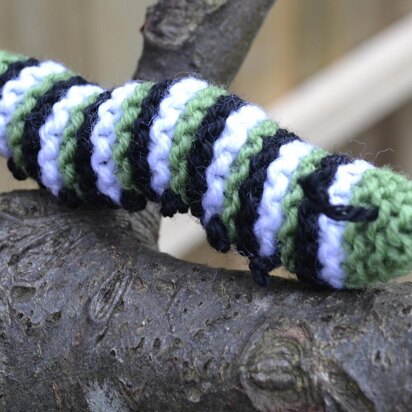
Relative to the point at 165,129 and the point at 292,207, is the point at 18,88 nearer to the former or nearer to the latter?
the point at 165,129

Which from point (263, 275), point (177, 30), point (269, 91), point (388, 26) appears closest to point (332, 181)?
point (263, 275)

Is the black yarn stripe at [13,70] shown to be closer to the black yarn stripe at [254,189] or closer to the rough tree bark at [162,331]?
the rough tree bark at [162,331]

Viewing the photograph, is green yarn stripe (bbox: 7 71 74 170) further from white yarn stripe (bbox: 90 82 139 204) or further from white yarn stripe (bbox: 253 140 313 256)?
white yarn stripe (bbox: 253 140 313 256)

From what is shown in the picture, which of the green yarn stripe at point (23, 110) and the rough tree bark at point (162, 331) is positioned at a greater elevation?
the green yarn stripe at point (23, 110)

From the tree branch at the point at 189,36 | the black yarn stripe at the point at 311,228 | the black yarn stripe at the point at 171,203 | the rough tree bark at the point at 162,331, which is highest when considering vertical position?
the tree branch at the point at 189,36

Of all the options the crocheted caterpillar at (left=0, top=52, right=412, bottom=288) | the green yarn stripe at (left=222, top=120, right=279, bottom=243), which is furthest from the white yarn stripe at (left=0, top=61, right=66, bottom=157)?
the green yarn stripe at (left=222, top=120, right=279, bottom=243)

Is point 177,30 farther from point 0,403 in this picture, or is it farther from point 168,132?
point 0,403

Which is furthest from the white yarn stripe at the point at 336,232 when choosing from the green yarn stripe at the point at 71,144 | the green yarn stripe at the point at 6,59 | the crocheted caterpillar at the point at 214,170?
the green yarn stripe at the point at 6,59

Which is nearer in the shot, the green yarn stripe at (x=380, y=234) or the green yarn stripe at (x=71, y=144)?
the green yarn stripe at (x=380, y=234)

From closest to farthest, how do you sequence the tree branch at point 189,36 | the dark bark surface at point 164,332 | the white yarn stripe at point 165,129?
the dark bark surface at point 164,332, the white yarn stripe at point 165,129, the tree branch at point 189,36
